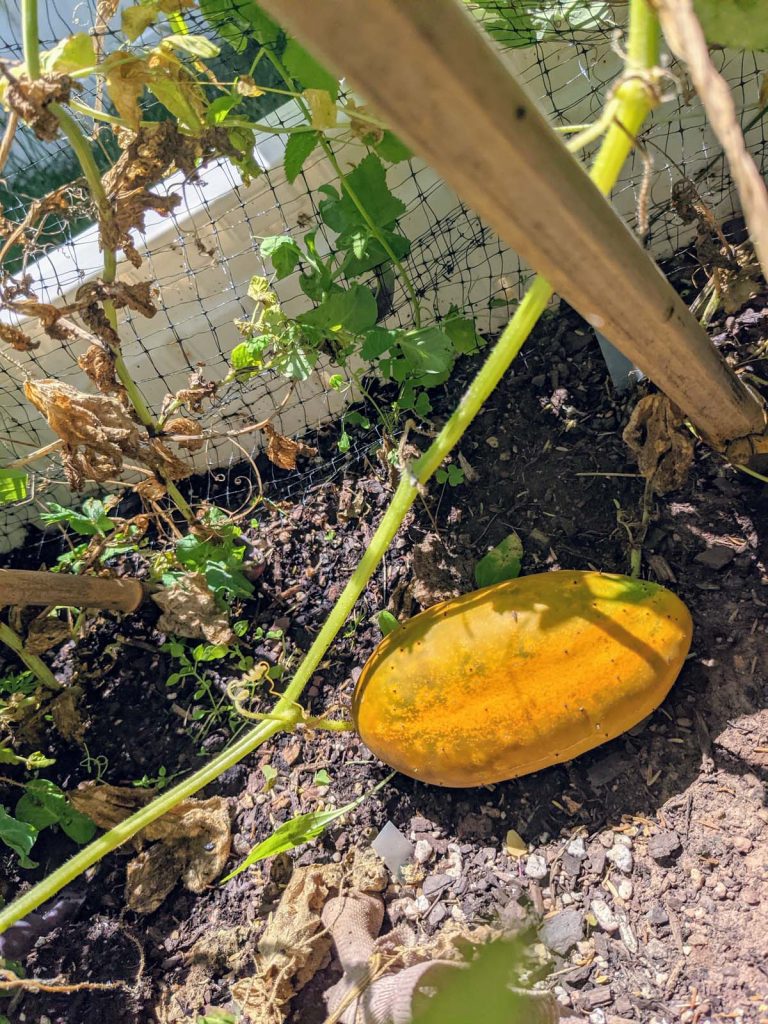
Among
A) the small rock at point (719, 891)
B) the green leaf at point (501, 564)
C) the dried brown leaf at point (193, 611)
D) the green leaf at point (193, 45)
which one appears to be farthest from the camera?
the dried brown leaf at point (193, 611)

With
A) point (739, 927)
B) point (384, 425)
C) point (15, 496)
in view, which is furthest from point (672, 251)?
point (15, 496)

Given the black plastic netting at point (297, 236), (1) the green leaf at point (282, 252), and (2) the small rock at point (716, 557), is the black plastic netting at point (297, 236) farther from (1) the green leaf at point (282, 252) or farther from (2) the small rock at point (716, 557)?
(2) the small rock at point (716, 557)

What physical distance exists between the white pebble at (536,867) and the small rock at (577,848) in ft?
0.17

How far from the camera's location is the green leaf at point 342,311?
1.56 metres

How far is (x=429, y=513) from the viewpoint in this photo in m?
1.85

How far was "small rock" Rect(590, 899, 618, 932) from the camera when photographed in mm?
1354

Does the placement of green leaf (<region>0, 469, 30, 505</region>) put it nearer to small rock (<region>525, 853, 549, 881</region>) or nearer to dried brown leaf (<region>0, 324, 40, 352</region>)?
dried brown leaf (<region>0, 324, 40, 352</region>)

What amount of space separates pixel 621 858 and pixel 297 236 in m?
1.59

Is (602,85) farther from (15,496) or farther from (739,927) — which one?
(739,927)

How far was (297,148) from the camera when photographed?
1.41m

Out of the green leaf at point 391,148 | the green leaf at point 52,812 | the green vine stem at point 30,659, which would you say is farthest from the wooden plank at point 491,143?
the green leaf at point 52,812

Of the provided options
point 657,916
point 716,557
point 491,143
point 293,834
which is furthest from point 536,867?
point 491,143

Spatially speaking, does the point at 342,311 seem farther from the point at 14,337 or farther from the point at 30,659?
the point at 30,659

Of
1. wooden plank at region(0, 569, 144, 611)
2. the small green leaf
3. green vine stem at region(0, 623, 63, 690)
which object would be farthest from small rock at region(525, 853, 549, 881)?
green vine stem at region(0, 623, 63, 690)
